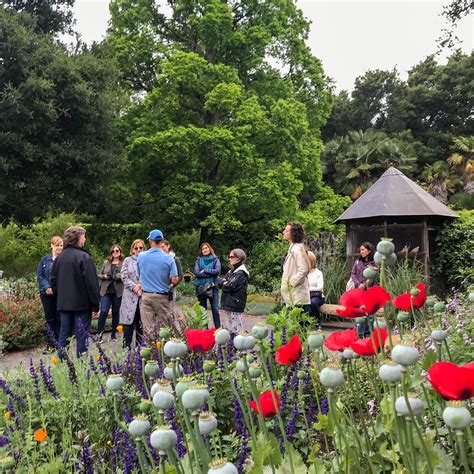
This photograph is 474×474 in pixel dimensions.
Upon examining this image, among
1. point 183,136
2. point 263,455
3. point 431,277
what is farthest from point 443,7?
point 263,455

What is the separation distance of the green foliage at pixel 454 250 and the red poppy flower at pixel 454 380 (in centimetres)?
1024

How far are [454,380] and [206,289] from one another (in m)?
7.02

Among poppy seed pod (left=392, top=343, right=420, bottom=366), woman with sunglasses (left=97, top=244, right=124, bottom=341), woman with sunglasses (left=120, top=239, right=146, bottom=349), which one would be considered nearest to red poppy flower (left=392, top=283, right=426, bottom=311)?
poppy seed pod (left=392, top=343, right=420, bottom=366)

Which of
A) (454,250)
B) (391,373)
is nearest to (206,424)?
(391,373)

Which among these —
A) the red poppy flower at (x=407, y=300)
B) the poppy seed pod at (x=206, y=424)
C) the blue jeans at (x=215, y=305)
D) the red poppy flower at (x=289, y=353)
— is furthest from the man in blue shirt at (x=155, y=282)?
the poppy seed pod at (x=206, y=424)

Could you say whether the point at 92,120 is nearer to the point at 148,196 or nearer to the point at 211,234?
the point at 148,196

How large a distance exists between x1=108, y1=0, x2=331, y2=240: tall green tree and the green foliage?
6435mm

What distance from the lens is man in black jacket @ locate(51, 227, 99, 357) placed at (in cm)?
557

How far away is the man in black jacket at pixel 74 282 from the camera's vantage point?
18.3ft

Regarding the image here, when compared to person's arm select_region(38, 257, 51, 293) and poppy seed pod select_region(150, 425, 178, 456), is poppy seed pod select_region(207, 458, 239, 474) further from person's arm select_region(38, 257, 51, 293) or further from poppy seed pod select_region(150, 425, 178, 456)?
person's arm select_region(38, 257, 51, 293)

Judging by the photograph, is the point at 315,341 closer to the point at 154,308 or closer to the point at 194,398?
the point at 194,398

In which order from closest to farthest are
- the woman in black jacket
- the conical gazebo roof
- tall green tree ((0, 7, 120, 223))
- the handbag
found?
the woman in black jacket < the handbag < the conical gazebo roof < tall green tree ((0, 7, 120, 223))

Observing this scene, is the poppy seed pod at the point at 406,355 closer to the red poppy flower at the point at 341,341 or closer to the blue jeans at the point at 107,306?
the red poppy flower at the point at 341,341

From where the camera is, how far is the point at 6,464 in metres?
1.46
